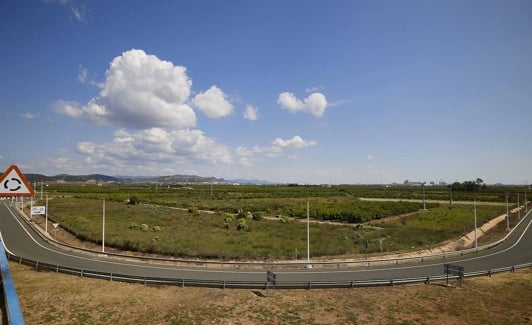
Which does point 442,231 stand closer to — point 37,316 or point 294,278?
point 294,278

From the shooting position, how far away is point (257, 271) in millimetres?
29047

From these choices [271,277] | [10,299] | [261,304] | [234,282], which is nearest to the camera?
[10,299]

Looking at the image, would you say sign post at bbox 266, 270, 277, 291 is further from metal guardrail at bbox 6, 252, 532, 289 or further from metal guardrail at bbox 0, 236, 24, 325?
metal guardrail at bbox 0, 236, 24, 325

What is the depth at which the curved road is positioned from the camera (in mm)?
27109

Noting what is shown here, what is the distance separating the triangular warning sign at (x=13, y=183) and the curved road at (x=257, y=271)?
61.7 ft

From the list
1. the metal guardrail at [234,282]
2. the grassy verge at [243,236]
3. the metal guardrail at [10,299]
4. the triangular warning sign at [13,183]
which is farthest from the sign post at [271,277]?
the triangular warning sign at [13,183]

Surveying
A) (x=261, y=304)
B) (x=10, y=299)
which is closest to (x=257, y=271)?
(x=261, y=304)

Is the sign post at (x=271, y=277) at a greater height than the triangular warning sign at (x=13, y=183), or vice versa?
the triangular warning sign at (x=13, y=183)

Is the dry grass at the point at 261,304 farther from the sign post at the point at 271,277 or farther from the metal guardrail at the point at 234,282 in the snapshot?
the sign post at the point at 271,277

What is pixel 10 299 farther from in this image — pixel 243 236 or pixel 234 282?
pixel 243 236

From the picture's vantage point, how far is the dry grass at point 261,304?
18.4 meters

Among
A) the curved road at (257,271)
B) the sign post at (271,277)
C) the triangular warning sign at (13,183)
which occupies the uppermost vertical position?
the triangular warning sign at (13,183)

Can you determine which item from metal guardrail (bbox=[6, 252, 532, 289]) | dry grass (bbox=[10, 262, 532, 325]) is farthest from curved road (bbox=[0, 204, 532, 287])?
dry grass (bbox=[10, 262, 532, 325])

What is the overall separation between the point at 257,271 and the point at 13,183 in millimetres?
24218
